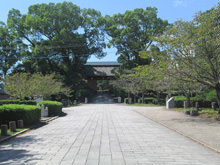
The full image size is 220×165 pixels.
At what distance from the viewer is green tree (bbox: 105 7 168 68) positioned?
126ft

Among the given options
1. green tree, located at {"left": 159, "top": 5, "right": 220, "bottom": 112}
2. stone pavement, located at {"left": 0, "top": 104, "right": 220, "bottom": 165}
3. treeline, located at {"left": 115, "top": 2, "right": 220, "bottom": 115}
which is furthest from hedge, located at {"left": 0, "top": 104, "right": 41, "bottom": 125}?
green tree, located at {"left": 159, "top": 5, "right": 220, "bottom": 112}

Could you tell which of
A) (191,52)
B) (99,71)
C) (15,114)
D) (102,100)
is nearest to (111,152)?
(15,114)

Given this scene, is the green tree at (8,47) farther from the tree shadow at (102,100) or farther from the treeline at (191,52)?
the treeline at (191,52)

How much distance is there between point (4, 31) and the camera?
39.2 meters

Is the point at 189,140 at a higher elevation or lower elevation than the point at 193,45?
lower

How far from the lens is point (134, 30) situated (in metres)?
39.3

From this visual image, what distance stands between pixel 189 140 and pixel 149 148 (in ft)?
7.15

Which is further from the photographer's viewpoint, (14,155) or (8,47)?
(8,47)

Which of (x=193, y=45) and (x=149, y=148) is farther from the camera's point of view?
(x=193, y=45)

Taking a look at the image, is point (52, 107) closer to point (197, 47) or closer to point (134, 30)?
point (197, 47)

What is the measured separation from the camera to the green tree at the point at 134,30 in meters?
38.5

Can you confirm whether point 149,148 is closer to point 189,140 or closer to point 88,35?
point 189,140

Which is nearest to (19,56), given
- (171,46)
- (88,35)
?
(88,35)

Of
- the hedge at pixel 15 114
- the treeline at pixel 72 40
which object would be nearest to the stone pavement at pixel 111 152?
the hedge at pixel 15 114
